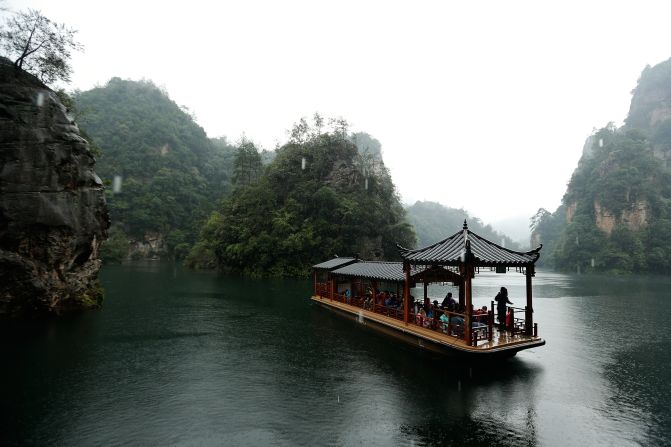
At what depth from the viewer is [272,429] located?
33.3ft

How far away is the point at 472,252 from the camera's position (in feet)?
50.8

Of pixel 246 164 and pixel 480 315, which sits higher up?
pixel 246 164

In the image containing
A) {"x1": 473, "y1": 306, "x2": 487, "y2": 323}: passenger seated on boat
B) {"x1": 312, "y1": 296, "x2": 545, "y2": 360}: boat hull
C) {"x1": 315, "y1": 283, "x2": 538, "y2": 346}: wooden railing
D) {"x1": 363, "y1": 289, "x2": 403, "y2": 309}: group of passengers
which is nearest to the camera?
{"x1": 312, "y1": 296, "x2": 545, "y2": 360}: boat hull

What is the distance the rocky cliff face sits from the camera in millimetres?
22734

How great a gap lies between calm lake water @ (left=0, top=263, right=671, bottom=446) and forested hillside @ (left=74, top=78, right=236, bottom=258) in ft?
211

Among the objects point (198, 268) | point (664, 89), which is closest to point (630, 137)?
point (664, 89)

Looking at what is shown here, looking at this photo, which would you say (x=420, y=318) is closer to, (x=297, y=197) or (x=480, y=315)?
(x=480, y=315)

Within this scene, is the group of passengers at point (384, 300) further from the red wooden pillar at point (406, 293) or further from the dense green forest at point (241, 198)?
the dense green forest at point (241, 198)

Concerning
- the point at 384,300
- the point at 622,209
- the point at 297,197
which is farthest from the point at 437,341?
the point at 622,209

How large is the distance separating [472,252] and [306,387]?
8454 mm

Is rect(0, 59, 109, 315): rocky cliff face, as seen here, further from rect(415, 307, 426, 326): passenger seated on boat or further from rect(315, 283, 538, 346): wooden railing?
rect(415, 307, 426, 326): passenger seated on boat

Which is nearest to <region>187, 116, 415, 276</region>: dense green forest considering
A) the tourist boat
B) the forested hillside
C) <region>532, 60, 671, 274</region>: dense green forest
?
the forested hillside

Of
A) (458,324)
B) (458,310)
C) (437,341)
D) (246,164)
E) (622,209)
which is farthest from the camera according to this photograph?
(622,209)

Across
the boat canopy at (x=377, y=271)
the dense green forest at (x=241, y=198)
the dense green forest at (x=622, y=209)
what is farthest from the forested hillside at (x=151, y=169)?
the dense green forest at (x=622, y=209)
